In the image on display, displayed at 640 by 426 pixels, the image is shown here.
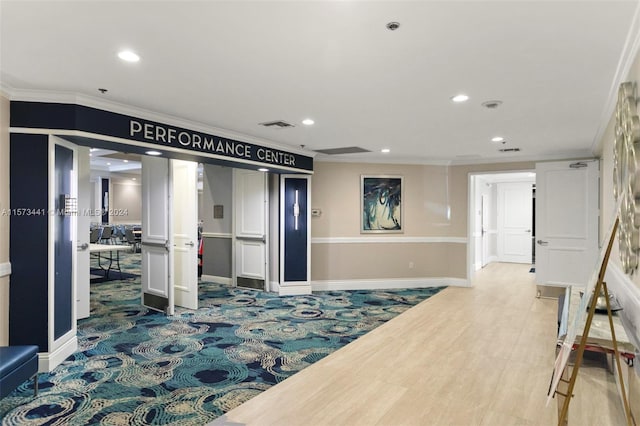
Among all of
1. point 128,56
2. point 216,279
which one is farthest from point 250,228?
point 128,56

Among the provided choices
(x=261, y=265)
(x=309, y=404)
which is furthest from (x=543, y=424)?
(x=261, y=265)

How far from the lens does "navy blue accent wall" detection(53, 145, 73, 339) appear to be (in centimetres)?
375

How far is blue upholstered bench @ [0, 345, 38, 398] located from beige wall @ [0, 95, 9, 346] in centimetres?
60

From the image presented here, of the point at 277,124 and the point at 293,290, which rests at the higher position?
the point at 277,124

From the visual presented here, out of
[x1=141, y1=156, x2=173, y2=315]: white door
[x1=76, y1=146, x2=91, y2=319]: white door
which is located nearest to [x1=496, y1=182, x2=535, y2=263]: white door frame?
[x1=141, y1=156, x2=173, y2=315]: white door

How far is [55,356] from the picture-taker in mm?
3699

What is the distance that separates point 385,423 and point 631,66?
297cm

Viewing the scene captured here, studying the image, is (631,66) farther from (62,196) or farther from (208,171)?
(208,171)

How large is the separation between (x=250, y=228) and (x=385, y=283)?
113 inches

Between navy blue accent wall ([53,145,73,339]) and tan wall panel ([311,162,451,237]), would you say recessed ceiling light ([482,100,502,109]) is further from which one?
navy blue accent wall ([53,145,73,339])

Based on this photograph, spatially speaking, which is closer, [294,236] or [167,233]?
[167,233]

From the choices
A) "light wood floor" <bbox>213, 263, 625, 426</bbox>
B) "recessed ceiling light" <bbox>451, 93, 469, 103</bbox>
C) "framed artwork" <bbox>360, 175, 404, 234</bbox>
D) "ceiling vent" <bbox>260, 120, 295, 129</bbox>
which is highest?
"ceiling vent" <bbox>260, 120, 295, 129</bbox>

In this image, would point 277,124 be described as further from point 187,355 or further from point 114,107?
point 187,355

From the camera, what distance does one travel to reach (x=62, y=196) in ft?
12.6
